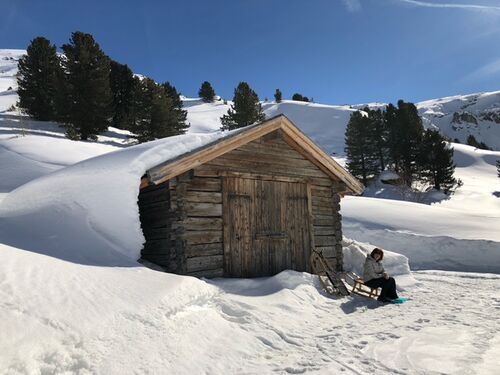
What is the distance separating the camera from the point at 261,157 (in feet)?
34.4

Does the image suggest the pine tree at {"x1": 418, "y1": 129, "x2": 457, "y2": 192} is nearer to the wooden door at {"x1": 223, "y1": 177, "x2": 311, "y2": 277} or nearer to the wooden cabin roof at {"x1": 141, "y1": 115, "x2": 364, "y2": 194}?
the wooden cabin roof at {"x1": 141, "y1": 115, "x2": 364, "y2": 194}

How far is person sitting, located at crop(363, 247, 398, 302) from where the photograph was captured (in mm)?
9227

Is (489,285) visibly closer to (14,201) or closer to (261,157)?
(261,157)

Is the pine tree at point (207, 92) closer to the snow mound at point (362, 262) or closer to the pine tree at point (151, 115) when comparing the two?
the pine tree at point (151, 115)

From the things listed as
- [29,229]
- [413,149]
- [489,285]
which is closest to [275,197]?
[29,229]

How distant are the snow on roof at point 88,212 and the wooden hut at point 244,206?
0.57 m

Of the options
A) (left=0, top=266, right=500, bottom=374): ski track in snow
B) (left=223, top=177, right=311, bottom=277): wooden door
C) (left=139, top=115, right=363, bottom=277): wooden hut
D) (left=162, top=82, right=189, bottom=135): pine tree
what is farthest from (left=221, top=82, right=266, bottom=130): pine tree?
(left=0, top=266, right=500, bottom=374): ski track in snow

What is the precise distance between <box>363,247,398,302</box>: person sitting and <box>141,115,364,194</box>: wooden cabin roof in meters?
3.10

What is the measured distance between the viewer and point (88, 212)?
7676 mm

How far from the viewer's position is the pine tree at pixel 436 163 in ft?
119

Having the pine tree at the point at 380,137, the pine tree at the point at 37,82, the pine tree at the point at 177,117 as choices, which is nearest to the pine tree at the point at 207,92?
the pine tree at the point at 177,117

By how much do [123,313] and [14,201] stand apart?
5561mm

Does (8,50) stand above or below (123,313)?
above

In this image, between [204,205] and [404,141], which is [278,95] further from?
[204,205]
